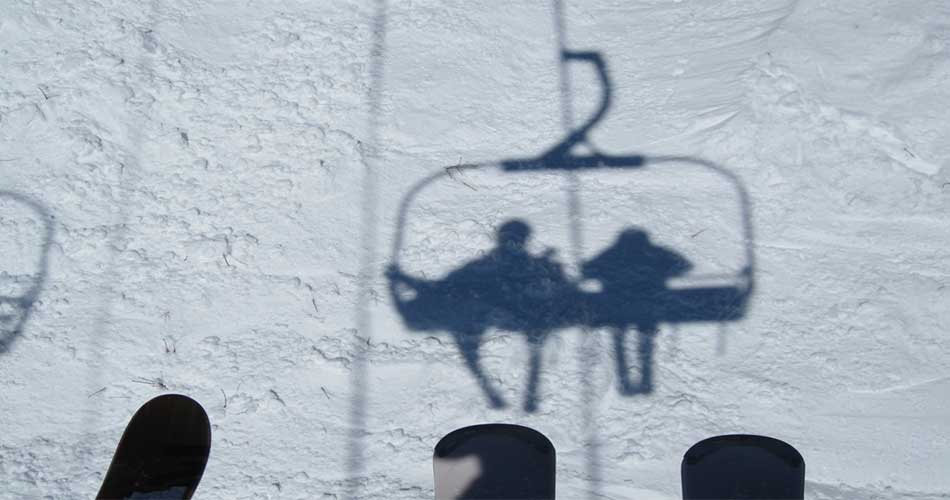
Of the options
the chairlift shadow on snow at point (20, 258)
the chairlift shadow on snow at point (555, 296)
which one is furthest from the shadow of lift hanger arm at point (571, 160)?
the chairlift shadow on snow at point (20, 258)

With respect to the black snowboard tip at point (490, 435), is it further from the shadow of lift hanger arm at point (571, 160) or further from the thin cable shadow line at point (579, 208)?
the shadow of lift hanger arm at point (571, 160)

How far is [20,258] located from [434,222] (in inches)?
86.5

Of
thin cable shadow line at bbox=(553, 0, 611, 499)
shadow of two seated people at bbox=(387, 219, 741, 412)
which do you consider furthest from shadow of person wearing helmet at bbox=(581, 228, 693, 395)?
thin cable shadow line at bbox=(553, 0, 611, 499)

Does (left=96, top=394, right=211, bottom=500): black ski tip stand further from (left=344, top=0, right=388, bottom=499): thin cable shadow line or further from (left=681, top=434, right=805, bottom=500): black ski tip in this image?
(left=681, top=434, right=805, bottom=500): black ski tip

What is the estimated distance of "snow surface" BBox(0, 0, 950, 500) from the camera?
383 centimetres

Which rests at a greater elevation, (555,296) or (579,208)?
(579,208)

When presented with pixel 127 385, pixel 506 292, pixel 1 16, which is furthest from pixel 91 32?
pixel 506 292

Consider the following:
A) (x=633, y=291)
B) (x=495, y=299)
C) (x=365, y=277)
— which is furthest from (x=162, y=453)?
(x=633, y=291)

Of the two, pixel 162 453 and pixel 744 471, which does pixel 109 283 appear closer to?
pixel 162 453

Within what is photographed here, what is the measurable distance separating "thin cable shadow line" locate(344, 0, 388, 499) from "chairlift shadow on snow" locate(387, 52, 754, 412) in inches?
6.0

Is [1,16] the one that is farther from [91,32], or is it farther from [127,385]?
[127,385]

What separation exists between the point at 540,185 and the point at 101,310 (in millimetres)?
2479

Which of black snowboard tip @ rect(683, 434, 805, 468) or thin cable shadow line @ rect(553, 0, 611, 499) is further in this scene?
thin cable shadow line @ rect(553, 0, 611, 499)

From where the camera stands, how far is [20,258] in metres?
4.62
